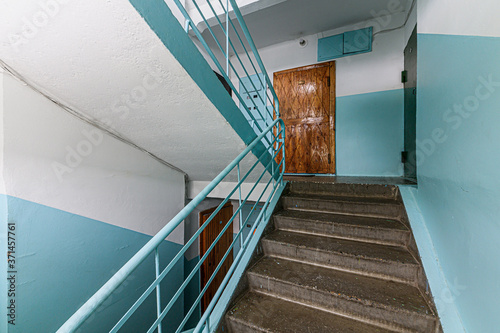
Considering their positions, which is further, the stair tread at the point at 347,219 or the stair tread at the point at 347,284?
the stair tread at the point at 347,219

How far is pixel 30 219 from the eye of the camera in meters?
1.66

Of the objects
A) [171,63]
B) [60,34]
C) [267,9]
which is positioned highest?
[267,9]

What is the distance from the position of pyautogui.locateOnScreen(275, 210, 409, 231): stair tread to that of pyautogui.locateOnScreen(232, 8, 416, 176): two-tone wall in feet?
6.61

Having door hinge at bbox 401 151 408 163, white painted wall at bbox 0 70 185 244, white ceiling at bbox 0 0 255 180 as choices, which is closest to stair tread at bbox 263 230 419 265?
white ceiling at bbox 0 0 255 180

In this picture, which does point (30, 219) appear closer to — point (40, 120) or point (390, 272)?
point (40, 120)

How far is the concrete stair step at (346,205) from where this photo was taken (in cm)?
200

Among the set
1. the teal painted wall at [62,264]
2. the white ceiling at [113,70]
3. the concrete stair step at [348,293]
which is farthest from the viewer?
the teal painted wall at [62,264]

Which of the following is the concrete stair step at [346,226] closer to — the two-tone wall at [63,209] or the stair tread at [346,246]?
the stair tread at [346,246]

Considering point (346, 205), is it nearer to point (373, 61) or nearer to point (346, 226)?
point (346, 226)

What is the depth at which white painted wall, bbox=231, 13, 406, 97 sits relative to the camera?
352cm

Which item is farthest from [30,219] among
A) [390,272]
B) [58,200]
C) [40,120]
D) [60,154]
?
[390,272]

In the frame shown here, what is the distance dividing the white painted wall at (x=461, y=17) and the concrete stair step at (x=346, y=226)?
1410 mm

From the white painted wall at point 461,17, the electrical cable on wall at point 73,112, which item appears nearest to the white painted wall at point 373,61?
the white painted wall at point 461,17

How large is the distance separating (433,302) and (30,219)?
289cm
